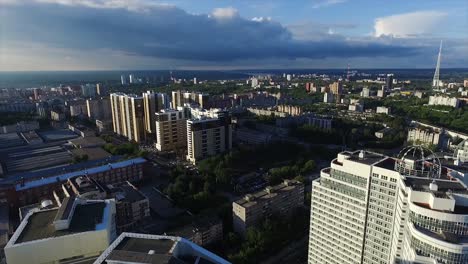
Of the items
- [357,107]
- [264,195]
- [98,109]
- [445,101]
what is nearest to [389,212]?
[264,195]

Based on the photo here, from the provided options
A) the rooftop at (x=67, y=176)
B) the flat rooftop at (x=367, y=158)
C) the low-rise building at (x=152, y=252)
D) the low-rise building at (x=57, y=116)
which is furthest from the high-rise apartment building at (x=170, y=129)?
the low-rise building at (x=152, y=252)

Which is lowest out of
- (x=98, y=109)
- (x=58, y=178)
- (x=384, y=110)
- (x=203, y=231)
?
(x=203, y=231)

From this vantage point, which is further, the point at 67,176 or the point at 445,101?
the point at 445,101

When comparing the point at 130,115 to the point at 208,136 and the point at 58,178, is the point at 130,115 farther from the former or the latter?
the point at 58,178

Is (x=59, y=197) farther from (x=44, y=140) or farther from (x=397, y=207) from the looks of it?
(x=44, y=140)

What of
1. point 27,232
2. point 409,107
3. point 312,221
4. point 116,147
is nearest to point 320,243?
point 312,221

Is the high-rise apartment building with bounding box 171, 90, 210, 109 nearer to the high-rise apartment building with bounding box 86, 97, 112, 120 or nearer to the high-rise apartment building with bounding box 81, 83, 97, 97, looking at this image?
the high-rise apartment building with bounding box 86, 97, 112, 120

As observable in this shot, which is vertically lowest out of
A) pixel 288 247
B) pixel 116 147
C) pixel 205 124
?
pixel 288 247
